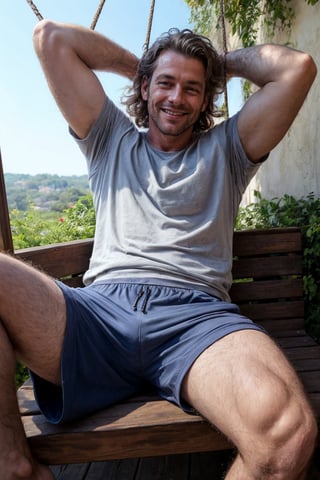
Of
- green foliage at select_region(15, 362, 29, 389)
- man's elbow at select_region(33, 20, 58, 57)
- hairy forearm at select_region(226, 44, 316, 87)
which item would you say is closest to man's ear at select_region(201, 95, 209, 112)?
hairy forearm at select_region(226, 44, 316, 87)

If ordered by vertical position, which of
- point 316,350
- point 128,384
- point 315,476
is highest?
point 128,384

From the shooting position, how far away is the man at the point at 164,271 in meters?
1.19

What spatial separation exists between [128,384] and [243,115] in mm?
1134

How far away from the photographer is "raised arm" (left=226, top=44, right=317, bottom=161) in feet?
5.90

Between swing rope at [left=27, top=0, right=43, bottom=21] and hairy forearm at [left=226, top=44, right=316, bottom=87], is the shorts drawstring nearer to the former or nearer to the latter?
hairy forearm at [left=226, top=44, right=316, bottom=87]

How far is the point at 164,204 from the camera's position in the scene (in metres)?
1.78

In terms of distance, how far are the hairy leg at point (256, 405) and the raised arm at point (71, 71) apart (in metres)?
1.13

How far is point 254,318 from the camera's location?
A: 2.20 metres

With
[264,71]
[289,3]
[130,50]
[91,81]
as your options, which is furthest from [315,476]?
[289,3]

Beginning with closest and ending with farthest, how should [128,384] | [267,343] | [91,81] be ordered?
A: [267,343]
[128,384]
[91,81]

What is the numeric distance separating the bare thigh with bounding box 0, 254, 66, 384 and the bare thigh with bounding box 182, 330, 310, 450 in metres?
0.41

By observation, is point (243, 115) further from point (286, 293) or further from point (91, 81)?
point (286, 293)

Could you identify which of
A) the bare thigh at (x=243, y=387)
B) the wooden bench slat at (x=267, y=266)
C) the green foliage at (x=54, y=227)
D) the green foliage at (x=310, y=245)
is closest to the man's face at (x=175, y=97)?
the wooden bench slat at (x=267, y=266)

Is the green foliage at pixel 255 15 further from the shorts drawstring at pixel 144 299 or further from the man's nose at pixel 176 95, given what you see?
the shorts drawstring at pixel 144 299
